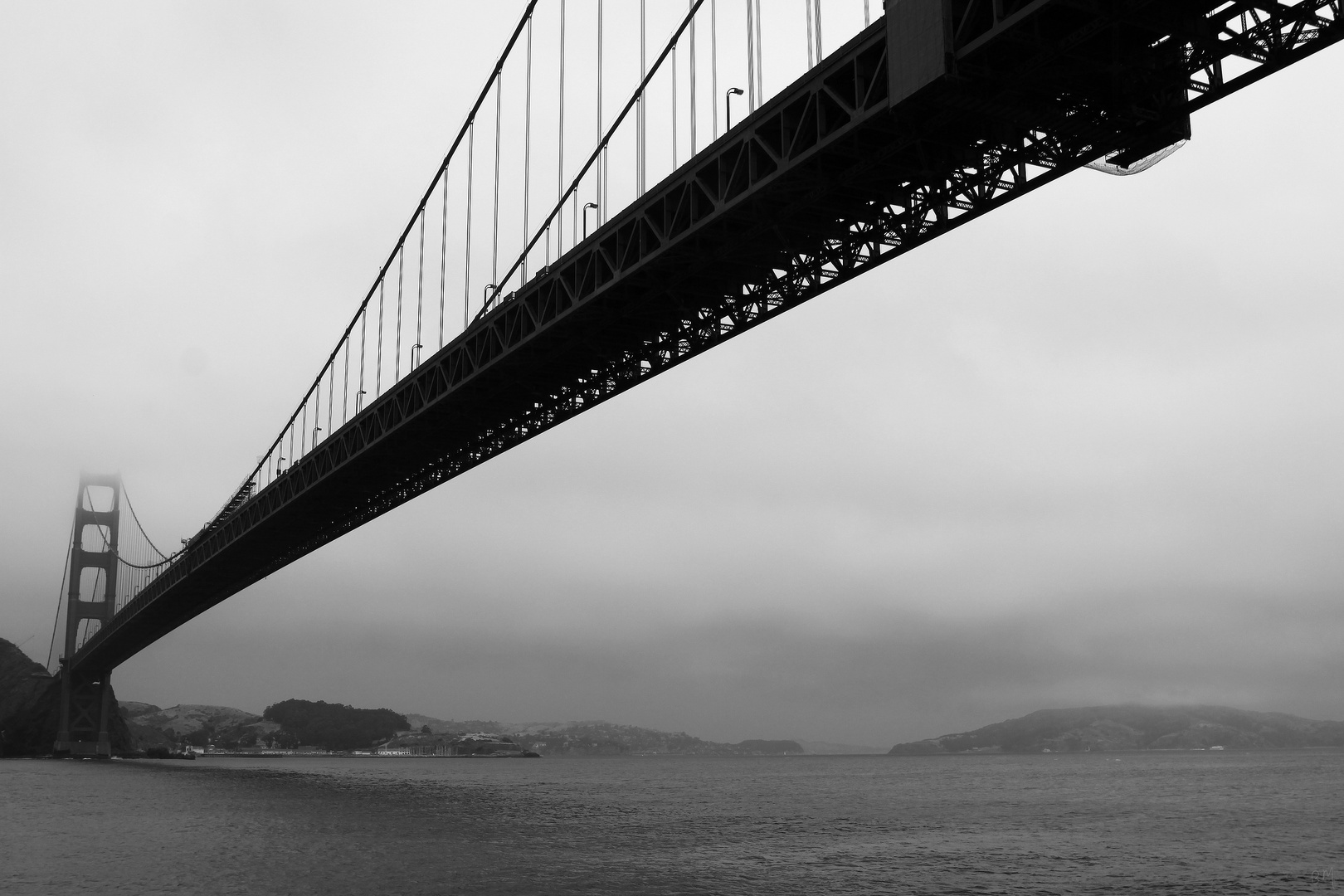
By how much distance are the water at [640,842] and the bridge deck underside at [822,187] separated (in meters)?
11.5

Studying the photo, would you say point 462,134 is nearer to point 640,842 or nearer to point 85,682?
point 640,842

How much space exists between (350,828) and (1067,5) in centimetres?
2903

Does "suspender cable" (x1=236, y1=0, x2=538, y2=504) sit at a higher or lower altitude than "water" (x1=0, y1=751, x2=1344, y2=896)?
higher

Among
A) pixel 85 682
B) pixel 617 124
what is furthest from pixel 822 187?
pixel 85 682

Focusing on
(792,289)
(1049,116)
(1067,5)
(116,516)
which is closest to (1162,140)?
(1049,116)

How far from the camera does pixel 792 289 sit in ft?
78.2

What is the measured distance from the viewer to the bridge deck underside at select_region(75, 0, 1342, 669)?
15.1 meters

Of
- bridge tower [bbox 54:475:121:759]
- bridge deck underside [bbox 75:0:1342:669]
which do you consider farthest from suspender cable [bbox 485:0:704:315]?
bridge tower [bbox 54:475:121:759]

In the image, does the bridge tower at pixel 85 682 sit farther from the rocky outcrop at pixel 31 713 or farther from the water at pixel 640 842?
the water at pixel 640 842

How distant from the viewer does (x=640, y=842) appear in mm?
31391

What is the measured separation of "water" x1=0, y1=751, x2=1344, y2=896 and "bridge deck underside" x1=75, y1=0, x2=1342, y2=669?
37.6 feet

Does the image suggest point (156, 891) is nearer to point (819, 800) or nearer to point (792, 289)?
point (792, 289)

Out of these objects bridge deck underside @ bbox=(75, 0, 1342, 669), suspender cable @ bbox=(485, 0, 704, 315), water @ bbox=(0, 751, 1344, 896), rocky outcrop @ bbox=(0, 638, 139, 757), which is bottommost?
water @ bbox=(0, 751, 1344, 896)

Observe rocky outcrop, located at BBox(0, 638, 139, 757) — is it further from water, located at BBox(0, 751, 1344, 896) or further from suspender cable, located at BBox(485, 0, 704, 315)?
suspender cable, located at BBox(485, 0, 704, 315)
